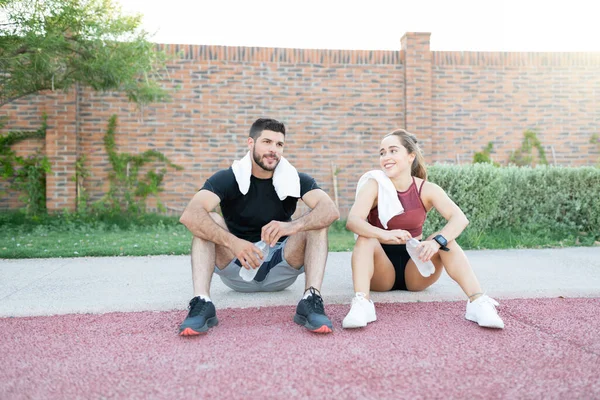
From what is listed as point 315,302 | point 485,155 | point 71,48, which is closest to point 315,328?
point 315,302

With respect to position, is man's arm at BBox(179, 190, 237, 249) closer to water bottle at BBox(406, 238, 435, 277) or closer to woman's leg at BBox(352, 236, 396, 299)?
woman's leg at BBox(352, 236, 396, 299)

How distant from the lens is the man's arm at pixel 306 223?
3.10 metres

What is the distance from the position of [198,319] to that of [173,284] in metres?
1.40

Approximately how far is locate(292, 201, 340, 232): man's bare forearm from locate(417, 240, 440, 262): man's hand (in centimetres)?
54

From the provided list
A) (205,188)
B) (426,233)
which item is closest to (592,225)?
(426,233)

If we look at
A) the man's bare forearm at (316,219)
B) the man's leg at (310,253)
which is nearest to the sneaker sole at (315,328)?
the man's leg at (310,253)

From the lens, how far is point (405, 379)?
7.08 ft

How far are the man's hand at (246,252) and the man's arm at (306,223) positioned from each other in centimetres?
10

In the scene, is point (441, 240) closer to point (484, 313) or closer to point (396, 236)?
point (396, 236)

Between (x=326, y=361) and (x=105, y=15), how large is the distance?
6.20m

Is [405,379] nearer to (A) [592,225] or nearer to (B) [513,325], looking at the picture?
(B) [513,325]

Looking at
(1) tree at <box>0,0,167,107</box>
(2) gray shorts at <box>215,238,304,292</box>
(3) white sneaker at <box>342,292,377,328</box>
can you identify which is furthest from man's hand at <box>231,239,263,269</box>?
(1) tree at <box>0,0,167,107</box>

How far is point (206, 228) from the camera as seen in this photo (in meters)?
3.10

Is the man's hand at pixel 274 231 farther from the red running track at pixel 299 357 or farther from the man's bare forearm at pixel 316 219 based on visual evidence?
the red running track at pixel 299 357
